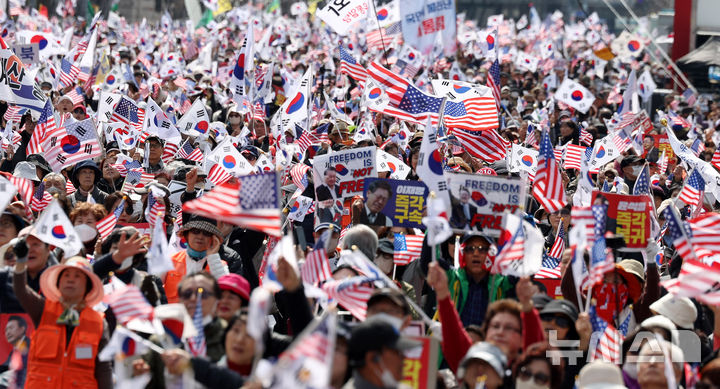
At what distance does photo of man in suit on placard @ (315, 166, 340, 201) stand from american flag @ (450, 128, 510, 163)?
8.88 feet

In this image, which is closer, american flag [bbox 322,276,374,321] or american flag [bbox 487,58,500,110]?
american flag [bbox 322,276,374,321]

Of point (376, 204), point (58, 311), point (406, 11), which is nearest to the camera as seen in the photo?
point (58, 311)

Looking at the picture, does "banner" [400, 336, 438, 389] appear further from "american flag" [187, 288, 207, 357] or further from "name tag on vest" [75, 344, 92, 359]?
"name tag on vest" [75, 344, 92, 359]

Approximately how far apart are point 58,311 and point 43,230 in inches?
32.5

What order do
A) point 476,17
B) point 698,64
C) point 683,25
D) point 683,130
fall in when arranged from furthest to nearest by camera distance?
point 476,17 → point 683,25 → point 698,64 → point 683,130

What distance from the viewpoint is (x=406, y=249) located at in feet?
27.2

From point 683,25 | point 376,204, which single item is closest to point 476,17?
point 683,25

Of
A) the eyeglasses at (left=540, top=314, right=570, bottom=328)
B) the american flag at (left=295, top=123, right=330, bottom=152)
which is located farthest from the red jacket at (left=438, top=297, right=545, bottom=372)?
the american flag at (left=295, top=123, right=330, bottom=152)

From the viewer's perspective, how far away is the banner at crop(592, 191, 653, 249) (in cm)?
842

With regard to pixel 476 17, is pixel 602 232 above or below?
below

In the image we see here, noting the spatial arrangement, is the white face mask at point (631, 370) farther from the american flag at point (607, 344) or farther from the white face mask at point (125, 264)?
the white face mask at point (125, 264)

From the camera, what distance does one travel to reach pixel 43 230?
6.84m

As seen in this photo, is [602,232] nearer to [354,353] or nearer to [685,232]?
[685,232]

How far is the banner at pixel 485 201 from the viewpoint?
773 centimetres
